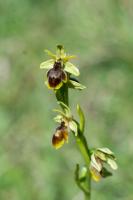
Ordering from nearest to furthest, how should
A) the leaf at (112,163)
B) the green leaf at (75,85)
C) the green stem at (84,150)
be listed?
the green leaf at (75,85), the green stem at (84,150), the leaf at (112,163)

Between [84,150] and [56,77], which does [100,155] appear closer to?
[84,150]

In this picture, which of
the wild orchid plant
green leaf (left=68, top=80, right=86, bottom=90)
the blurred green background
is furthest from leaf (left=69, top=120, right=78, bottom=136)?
the blurred green background

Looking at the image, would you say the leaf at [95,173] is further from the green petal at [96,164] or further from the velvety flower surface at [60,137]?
the velvety flower surface at [60,137]

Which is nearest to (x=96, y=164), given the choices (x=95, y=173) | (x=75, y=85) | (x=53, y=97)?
(x=95, y=173)

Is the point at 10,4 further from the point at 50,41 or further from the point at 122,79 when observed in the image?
the point at 122,79

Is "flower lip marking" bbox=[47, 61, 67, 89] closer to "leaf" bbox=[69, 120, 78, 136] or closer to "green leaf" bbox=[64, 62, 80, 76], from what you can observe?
"green leaf" bbox=[64, 62, 80, 76]

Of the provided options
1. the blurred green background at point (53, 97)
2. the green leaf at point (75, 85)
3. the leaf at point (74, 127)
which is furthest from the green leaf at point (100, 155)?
the blurred green background at point (53, 97)
